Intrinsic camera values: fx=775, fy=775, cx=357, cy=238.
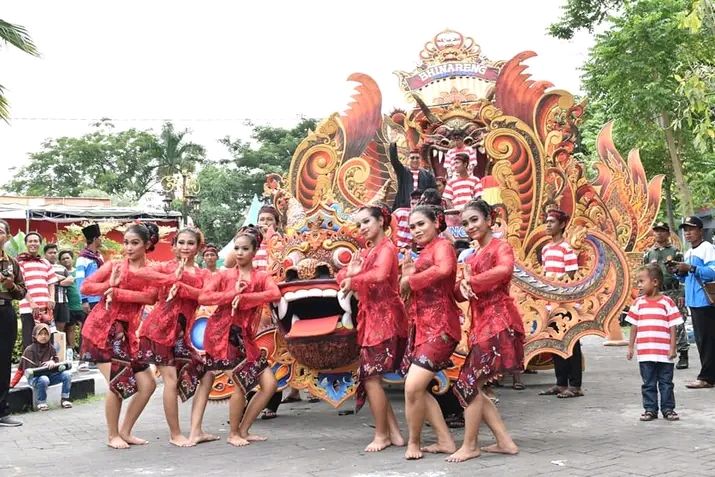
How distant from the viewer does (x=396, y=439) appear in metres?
5.06

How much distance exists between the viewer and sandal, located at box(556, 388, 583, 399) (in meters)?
6.92

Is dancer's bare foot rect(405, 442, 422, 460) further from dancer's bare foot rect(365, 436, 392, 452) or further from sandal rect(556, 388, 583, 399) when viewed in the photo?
sandal rect(556, 388, 583, 399)

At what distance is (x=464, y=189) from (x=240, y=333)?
3.00m

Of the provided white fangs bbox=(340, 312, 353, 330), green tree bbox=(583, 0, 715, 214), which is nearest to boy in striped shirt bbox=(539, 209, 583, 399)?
white fangs bbox=(340, 312, 353, 330)

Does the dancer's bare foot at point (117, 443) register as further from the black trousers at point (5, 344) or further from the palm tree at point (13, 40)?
the palm tree at point (13, 40)

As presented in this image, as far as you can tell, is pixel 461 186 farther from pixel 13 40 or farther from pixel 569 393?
pixel 13 40

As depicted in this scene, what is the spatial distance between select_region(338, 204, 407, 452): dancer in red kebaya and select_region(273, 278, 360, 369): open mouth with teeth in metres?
0.57

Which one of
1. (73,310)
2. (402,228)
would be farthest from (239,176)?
(402,228)

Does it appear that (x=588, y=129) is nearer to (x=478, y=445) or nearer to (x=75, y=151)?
(x=478, y=445)

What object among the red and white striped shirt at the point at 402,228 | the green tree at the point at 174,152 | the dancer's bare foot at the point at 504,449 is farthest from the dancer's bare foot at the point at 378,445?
the green tree at the point at 174,152

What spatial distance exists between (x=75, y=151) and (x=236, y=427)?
127 feet

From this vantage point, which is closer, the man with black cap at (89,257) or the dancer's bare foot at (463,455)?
the dancer's bare foot at (463,455)

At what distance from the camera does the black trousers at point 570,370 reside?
7062 mm

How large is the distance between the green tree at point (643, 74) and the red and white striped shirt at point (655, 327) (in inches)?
434
